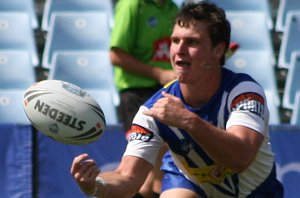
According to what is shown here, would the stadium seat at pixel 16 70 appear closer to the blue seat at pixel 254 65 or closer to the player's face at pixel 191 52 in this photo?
the blue seat at pixel 254 65

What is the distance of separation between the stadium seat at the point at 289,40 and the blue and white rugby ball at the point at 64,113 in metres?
4.10

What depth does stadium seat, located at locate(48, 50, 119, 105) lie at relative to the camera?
24.9 feet

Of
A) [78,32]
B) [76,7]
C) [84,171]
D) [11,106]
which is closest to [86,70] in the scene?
[78,32]

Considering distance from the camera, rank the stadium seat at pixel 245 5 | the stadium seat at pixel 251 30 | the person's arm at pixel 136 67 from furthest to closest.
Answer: the stadium seat at pixel 245 5
the stadium seat at pixel 251 30
the person's arm at pixel 136 67

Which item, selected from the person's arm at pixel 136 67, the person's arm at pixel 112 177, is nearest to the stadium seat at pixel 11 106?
the person's arm at pixel 136 67

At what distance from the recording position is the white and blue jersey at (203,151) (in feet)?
13.6

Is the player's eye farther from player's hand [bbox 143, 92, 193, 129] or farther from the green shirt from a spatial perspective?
the green shirt

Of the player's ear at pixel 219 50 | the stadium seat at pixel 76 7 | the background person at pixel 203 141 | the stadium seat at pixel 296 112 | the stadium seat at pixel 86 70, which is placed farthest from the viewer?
the stadium seat at pixel 76 7

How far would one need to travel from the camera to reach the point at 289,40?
8.14m

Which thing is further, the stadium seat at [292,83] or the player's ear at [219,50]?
the stadium seat at [292,83]

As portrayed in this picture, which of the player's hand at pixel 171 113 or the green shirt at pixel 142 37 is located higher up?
the player's hand at pixel 171 113

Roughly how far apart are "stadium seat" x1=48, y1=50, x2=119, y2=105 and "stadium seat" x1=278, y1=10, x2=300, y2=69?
1.53 meters

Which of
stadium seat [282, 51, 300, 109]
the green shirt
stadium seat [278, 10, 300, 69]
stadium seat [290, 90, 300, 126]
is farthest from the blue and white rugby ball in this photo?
stadium seat [278, 10, 300, 69]

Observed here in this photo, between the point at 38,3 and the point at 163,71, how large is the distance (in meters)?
3.55
